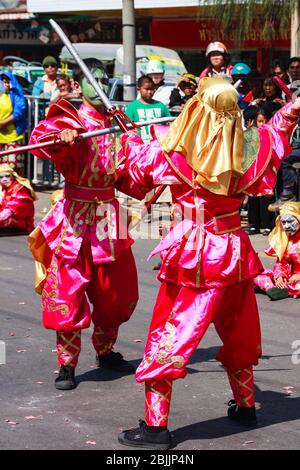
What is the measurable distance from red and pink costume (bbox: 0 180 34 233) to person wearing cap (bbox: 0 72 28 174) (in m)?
1.69

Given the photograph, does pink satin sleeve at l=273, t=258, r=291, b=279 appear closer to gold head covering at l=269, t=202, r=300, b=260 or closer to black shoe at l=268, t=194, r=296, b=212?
gold head covering at l=269, t=202, r=300, b=260

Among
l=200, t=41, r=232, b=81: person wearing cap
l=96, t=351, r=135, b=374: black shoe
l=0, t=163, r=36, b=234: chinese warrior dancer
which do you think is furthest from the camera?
l=200, t=41, r=232, b=81: person wearing cap

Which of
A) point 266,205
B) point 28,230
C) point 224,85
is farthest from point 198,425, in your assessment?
point 28,230

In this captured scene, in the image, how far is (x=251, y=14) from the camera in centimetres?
1409

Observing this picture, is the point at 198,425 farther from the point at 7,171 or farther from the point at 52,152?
the point at 7,171

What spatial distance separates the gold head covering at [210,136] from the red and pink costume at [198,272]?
0.19 feet

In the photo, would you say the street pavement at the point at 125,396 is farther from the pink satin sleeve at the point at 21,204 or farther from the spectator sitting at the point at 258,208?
the pink satin sleeve at the point at 21,204

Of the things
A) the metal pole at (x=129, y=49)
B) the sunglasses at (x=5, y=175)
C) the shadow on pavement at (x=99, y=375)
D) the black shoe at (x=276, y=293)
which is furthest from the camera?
the metal pole at (x=129, y=49)

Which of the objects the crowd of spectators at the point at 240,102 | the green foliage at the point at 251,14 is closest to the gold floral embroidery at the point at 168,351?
the crowd of spectators at the point at 240,102

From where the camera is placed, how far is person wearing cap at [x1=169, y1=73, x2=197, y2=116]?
43.1 feet

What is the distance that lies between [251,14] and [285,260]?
5.56m

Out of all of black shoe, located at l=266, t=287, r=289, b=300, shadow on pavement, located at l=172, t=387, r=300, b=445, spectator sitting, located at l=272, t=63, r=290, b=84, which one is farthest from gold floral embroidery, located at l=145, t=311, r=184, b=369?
spectator sitting, located at l=272, t=63, r=290, b=84

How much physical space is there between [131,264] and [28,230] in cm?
584

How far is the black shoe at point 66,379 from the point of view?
651 cm
